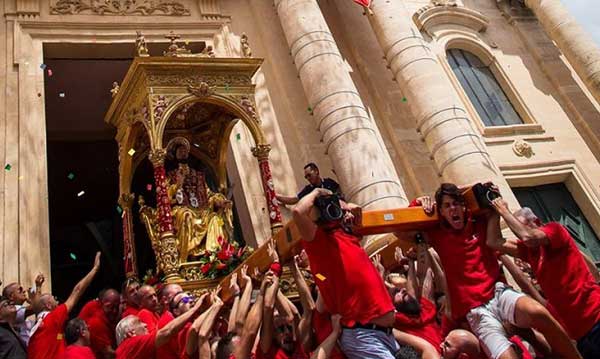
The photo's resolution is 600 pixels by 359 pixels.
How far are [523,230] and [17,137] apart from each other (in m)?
8.72

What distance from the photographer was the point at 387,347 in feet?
12.2

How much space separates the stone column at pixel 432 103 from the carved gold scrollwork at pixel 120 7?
4.36 metres

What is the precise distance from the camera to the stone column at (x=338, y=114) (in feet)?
30.6

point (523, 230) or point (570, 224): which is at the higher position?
point (570, 224)

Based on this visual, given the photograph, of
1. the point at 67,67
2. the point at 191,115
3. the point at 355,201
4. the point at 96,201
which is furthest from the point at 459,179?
the point at 96,201

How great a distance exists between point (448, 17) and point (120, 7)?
314 inches

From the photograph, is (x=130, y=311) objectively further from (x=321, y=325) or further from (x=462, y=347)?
(x=462, y=347)

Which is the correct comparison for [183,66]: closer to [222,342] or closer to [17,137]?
[17,137]

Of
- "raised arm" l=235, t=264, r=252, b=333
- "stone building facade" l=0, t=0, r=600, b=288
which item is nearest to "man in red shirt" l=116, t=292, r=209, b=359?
"raised arm" l=235, t=264, r=252, b=333

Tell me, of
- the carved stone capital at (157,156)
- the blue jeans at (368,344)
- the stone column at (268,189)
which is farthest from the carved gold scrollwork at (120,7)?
the blue jeans at (368,344)

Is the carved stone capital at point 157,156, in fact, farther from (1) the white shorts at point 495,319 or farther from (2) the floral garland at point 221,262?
(1) the white shorts at point 495,319

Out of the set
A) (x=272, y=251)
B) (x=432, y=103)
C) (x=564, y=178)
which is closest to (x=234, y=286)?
(x=272, y=251)

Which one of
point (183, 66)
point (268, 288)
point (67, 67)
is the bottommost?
point (268, 288)

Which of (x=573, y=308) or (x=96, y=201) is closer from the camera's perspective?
(x=573, y=308)
